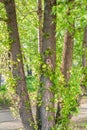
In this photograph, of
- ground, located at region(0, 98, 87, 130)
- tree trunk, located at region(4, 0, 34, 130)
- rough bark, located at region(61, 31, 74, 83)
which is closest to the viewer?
tree trunk, located at region(4, 0, 34, 130)

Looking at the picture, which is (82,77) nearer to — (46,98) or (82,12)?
(46,98)

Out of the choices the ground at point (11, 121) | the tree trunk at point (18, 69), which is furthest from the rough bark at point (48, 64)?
the ground at point (11, 121)

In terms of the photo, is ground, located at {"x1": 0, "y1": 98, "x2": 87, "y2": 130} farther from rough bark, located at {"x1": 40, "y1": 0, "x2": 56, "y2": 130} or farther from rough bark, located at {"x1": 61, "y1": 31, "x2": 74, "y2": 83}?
rough bark, located at {"x1": 40, "y1": 0, "x2": 56, "y2": 130}

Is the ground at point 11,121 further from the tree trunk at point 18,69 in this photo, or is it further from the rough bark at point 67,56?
the tree trunk at point 18,69

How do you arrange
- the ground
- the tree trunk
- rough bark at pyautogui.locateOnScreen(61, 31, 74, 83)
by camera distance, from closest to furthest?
the tree trunk < rough bark at pyautogui.locateOnScreen(61, 31, 74, 83) < the ground

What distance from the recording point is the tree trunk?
511 cm

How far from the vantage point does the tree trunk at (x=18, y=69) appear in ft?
16.8

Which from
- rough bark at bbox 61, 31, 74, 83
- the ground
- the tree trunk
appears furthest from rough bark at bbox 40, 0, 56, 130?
the ground

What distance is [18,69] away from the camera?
17.0 ft

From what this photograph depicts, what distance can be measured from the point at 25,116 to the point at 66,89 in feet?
2.29

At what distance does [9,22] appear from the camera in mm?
5121

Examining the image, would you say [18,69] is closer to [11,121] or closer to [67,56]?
[67,56]

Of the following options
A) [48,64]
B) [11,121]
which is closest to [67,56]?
[48,64]

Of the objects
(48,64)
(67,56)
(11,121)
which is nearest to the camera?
(48,64)
